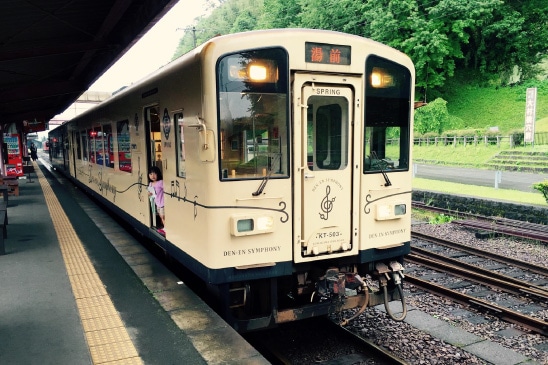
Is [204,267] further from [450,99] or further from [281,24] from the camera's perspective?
[281,24]

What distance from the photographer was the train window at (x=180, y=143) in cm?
487

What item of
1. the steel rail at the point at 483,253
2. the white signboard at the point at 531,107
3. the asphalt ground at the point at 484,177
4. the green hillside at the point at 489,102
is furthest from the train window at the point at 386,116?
the green hillside at the point at 489,102

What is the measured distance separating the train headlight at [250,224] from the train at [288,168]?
10 mm

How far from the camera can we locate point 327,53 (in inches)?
174

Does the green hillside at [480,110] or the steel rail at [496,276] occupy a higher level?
the green hillside at [480,110]

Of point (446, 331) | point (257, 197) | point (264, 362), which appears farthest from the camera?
point (446, 331)

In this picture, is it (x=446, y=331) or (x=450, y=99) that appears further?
(x=450, y=99)

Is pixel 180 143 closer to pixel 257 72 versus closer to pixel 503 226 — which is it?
pixel 257 72

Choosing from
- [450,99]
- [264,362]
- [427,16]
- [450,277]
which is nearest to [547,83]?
[450,99]

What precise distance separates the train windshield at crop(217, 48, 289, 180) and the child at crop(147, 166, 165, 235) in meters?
2.26

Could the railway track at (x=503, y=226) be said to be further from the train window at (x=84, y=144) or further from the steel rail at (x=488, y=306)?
the train window at (x=84, y=144)

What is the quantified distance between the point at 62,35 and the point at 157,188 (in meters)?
4.79

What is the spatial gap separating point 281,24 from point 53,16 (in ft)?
131

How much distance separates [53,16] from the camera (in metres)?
7.14
